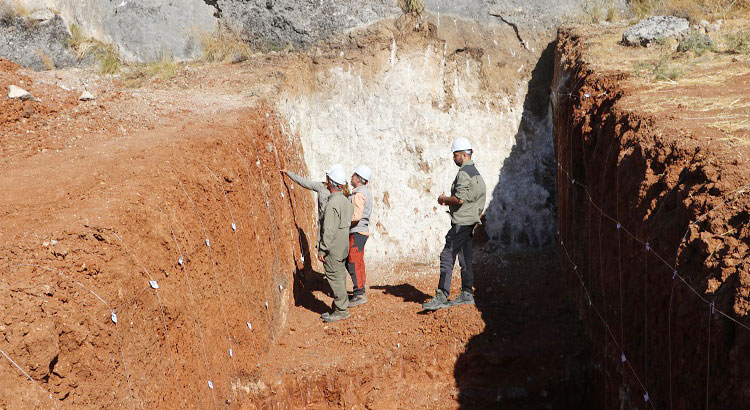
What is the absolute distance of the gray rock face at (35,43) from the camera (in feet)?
37.8

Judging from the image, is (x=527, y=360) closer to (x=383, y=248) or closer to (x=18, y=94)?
(x=383, y=248)

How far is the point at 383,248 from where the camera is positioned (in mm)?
11453

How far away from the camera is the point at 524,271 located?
1001 cm

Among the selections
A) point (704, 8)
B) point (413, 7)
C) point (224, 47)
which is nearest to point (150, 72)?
point (224, 47)

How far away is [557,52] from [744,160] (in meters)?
7.09

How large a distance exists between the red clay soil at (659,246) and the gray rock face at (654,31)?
6.13ft

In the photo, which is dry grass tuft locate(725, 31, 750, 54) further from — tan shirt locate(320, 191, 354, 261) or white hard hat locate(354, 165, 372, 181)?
tan shirt locate(320, 191, 354, 261)

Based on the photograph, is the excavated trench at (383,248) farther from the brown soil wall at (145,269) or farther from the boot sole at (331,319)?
the boot sole at (331,319)

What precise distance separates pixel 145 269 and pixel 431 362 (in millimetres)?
3653

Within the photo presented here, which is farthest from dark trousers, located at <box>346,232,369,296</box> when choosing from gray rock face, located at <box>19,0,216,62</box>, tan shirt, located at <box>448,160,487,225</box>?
gray rock face, located at <box>19,0,216,62</box>

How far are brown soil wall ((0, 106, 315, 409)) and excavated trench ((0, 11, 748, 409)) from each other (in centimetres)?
2

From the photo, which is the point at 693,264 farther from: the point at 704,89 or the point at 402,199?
the point at 402,199

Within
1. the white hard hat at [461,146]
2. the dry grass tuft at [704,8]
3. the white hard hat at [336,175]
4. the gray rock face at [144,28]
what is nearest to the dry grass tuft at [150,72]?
the gray rock face at [144,28]

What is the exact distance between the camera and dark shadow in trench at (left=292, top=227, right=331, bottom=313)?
881 cm
